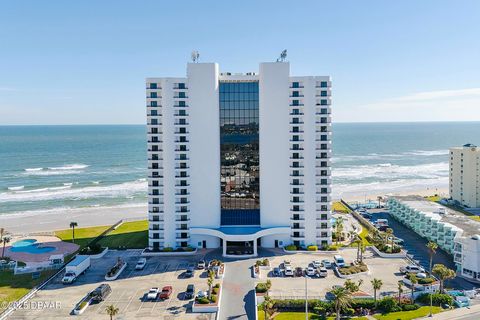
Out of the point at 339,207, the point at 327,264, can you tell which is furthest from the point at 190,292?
the point at 339,207

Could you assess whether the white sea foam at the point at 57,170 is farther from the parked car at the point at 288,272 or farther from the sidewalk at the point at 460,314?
the sidewalk at the point at 460,314

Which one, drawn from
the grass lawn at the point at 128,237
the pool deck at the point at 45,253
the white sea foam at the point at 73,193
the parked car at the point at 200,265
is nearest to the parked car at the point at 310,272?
the parked car at the point at 200,265

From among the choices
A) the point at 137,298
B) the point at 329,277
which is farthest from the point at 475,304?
the point at 137,298

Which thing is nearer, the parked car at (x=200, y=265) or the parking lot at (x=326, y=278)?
the parking lot at (x=326, y=278)

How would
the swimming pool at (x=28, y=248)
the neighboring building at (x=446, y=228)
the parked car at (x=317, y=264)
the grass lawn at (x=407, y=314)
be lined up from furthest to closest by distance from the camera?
the swimming pool at (x=28, y=248), the parked car at (x=317, y=264), the neighboring building at (x=446, y=228), the grass lawn at (x=407, y=314)

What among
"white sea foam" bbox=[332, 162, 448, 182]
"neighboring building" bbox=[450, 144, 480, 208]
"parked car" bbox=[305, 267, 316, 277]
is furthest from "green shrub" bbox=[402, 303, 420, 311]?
"white sea foam" bbox=[332, 162, 448, 182]

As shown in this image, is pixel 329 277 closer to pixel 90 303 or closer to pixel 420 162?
pixel 90 303

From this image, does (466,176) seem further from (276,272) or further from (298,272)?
(276,272)
